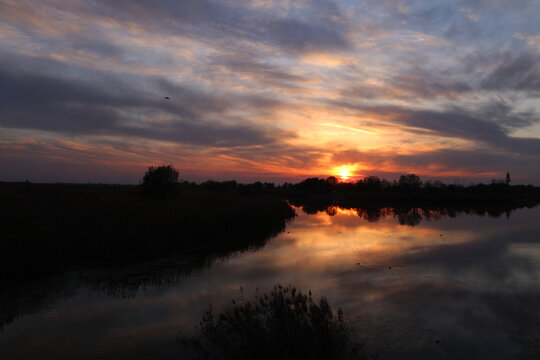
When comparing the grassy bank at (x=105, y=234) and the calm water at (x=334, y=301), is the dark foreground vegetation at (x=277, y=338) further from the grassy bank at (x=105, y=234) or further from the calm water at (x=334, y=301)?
the grassy bank at (x=105, y=234)

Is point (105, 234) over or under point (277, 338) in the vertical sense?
over

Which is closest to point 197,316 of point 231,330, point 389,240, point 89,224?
point 231,330

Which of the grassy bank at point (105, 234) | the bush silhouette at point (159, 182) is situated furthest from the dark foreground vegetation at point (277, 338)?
the bush silhouette at point (159, 182)

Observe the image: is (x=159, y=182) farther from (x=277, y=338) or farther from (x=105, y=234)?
(x=277, y=338)

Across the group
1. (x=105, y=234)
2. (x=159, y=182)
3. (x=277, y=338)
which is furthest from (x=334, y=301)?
(x=159, y=182)

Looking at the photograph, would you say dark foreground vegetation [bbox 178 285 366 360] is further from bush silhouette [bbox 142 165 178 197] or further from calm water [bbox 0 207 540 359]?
bush silhouette [bbox 142 165 178 197]

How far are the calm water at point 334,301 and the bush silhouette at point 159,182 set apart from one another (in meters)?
19.4

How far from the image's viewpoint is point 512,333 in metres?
7.68

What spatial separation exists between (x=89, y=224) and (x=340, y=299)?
1200 cm

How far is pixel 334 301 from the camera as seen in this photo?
9.66 m

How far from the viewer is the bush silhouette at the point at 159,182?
110 ft

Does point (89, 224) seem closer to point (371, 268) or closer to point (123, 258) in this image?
point (123, 258)

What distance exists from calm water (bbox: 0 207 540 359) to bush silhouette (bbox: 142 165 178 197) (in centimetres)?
1940

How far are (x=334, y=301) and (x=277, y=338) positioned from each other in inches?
154
